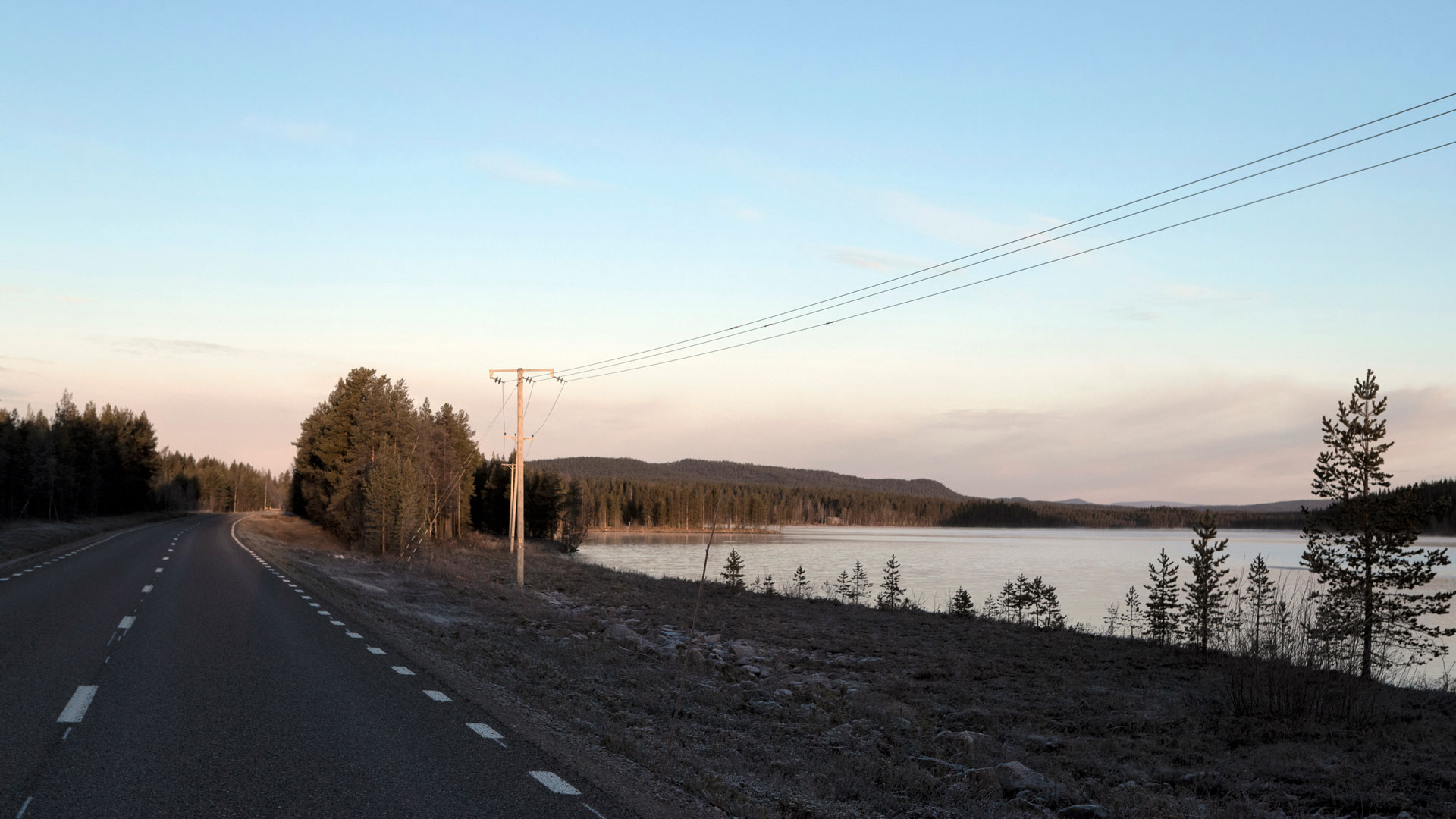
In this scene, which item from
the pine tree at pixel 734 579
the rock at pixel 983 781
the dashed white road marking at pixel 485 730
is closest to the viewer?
the dashed white road marking at pixel 485 730

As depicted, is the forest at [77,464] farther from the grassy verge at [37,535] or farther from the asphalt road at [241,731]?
the asphalt road at [241,731]

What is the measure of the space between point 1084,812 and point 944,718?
5.45m

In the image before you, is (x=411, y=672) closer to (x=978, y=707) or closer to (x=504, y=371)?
(x=978, y=707)

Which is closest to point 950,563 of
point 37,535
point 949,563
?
point 949,563

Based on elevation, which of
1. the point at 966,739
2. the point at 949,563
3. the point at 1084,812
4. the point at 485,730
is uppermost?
the point at 485,730

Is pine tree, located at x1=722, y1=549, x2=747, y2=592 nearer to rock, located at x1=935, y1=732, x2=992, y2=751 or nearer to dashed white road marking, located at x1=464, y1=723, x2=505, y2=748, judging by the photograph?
rock, located at x1=935, y1=732, x2=992, y2=751

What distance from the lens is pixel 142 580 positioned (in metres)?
24.3

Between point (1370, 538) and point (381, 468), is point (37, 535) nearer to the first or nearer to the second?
point (381, 468)

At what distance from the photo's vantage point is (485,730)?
8.48m

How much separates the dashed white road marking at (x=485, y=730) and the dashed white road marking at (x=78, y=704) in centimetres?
347

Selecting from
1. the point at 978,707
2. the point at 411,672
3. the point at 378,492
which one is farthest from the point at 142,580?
the point at 378,492

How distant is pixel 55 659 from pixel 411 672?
4475 mm

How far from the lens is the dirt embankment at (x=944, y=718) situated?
8.55 m

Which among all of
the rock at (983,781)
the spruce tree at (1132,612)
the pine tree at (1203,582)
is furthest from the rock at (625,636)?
the spruce tree at (1132,612)
